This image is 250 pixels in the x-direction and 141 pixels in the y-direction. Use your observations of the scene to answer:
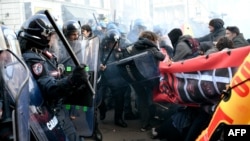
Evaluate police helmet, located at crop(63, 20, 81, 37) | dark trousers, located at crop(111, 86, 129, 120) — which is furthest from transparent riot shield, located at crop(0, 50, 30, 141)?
dark trousers, located at crop(111, 86, 129, 120)

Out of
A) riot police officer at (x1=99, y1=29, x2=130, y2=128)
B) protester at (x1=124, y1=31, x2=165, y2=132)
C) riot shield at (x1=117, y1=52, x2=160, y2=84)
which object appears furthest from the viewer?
riot police officer at (x1=99, y1=29, x2=130, y2=128)

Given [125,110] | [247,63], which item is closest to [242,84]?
[247,63]

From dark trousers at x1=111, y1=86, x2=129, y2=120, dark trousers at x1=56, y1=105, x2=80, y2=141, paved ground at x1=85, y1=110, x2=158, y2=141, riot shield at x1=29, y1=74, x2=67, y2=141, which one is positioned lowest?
paved ground at x1=85, y1=110, x2=158, y2=141

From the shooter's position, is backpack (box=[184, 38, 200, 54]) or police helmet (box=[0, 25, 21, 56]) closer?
police helmet (box=[0, 25, 21, 56])

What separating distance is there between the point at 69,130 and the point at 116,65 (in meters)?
2.28

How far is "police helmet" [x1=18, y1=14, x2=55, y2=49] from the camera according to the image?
2.85 metres

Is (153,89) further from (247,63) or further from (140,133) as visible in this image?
(247,63)

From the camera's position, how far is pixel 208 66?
329cm

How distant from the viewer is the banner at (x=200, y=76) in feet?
9.74

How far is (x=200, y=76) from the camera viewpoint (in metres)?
3.41

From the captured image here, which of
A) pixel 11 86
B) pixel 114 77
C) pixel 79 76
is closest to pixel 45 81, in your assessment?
pixel 79 76

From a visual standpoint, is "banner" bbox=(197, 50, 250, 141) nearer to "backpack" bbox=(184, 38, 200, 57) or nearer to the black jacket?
the black jacket
